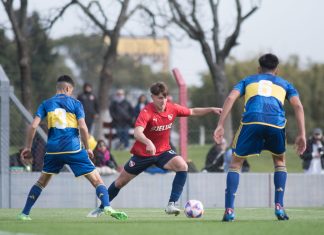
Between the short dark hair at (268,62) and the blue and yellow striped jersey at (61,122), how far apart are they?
8.04 ft

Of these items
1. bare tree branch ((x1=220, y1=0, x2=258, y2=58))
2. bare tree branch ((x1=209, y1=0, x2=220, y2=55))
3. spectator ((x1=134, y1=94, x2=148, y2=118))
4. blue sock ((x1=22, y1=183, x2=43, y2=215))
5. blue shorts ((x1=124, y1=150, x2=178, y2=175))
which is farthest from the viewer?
bare tree branch ((x1=209, y1=0, x2=220, y2=55))

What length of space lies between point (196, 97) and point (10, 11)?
6154mm

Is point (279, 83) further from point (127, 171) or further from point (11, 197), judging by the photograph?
point (11, 197)

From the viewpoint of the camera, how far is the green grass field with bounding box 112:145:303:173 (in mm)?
22844

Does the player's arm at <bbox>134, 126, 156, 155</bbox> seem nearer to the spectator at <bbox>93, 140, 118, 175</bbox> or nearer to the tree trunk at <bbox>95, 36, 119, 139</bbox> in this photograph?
the spectator at <bbox>93, 140, 118, 175</bbox>

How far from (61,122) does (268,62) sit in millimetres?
2817

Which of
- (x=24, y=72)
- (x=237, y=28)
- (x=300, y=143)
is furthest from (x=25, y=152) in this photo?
(x=237, y=28)

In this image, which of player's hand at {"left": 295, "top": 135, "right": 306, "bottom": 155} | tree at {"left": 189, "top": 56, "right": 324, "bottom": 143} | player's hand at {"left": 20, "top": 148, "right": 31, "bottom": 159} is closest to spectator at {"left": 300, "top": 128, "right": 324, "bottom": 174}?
player's hand at {"left": 295, "top": 135, "right": 306, "bottom": 155}

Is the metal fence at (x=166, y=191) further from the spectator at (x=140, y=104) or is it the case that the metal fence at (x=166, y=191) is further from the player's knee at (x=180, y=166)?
the player's knee at (x=180, y=166)

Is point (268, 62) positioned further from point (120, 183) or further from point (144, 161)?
point (120, 183)

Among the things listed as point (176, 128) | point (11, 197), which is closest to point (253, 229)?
point (11, 197)

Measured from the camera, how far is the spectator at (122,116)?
22625 mm

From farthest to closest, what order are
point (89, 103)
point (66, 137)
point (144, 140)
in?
1. point (89, 103)
2. point (144, 140)
3. point (66, 137)

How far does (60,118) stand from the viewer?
13.1m
